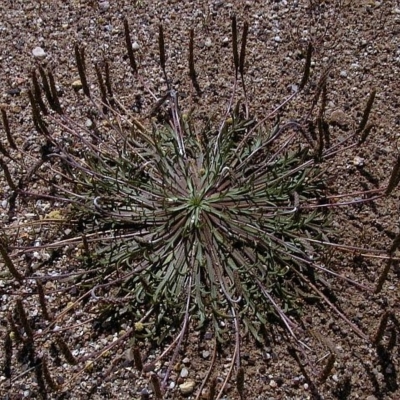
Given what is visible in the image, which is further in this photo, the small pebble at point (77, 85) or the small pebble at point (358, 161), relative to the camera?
the small pebble at point (77, 85)

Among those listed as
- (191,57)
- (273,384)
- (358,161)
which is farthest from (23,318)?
(358,161)

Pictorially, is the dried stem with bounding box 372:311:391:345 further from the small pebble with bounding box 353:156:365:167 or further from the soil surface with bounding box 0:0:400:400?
the small pebble with bounding box 353:156:365:167

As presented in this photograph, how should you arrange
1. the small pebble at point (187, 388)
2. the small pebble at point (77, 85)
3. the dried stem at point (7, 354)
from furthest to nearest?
the small pebble at point (77, 85)
the dried stem at point (7, 354)
the small pebble at point (187, 388)

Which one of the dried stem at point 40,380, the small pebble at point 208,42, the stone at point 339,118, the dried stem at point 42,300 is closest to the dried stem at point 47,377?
the dried stem at point 40,380

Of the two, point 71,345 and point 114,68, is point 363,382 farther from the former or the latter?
point 114,68

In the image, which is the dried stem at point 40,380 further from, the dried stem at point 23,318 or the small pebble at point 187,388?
the small pebble at point 187,388

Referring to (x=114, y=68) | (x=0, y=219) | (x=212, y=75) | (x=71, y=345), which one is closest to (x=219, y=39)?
(x=212, y=75)

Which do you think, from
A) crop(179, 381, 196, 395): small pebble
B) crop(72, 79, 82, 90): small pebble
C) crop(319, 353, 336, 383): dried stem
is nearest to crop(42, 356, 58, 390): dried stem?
crop(179, 381, 196, 395): small pebble

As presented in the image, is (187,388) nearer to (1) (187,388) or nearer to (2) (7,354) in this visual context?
(1) (187,388)
